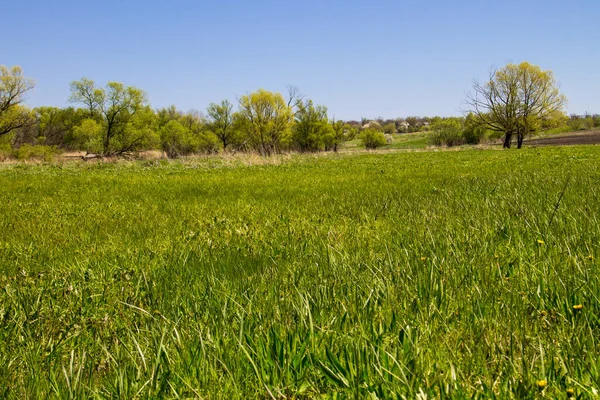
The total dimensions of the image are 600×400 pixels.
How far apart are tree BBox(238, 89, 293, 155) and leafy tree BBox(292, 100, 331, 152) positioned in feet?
40.9

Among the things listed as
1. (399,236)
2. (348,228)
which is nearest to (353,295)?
(399,236)

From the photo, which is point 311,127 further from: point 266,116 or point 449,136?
point 449,136

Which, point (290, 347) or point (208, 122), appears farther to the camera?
point (208, 122)

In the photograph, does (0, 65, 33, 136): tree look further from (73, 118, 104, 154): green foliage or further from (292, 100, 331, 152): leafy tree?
(292, 100, 331, 152): leafy tree

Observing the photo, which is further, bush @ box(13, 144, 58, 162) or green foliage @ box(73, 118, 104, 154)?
green foliage @ box(73, 118, 104, 154)

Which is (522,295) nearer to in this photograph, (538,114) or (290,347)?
(290,347)

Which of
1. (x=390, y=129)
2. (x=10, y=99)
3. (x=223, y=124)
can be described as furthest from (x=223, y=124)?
(x=390, y=129)

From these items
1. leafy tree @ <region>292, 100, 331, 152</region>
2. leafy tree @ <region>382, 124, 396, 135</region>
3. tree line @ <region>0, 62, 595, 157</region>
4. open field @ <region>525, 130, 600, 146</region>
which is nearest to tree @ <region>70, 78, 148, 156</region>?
tree line @ <region>0, 62, 595, 157</region>

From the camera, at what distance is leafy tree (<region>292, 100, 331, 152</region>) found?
87.4 meters

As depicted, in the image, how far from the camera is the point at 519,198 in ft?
19.5

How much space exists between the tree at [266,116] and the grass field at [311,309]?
69699 mm

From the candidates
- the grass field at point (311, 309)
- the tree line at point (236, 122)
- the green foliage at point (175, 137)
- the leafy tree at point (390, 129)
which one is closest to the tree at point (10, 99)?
the tree line at point (236, 122)

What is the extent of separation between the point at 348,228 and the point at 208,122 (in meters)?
98.4

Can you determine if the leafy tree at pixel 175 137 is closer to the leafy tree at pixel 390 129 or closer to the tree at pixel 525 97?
the tree at pixel 525 97
